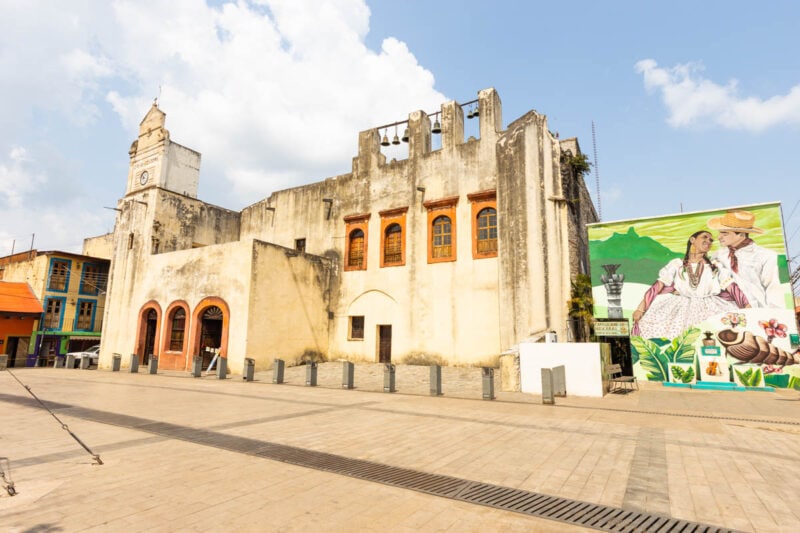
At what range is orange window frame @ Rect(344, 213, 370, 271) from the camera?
21.7 m

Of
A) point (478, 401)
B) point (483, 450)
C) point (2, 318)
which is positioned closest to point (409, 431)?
point (483, 450)

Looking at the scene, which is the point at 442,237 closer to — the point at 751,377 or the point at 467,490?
the point at 751,377

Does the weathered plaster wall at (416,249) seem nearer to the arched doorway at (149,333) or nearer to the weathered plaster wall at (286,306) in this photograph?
the weathered plaster wall at (286,306)

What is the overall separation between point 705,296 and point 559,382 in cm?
707

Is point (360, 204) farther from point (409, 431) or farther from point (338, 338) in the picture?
point (409, 431)

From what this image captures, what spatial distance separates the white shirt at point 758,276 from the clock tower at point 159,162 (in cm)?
2722

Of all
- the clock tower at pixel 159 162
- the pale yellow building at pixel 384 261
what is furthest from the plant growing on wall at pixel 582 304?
the clock tower at pixel 159 162

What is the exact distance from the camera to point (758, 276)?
14172mm

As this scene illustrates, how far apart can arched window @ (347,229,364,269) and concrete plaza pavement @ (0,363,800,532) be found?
11.8 metres

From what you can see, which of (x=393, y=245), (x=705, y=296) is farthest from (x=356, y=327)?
(x=705, y=296)

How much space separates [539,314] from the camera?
54.3 feet

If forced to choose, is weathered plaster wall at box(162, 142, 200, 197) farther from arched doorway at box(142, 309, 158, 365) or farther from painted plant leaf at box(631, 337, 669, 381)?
painted plant leaf at box(631, 337, 669, 381)

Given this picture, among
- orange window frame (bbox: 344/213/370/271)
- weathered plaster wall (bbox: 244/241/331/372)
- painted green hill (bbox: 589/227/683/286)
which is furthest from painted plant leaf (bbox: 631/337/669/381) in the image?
weathered plaster wall (bbox: 244/241/331/372)

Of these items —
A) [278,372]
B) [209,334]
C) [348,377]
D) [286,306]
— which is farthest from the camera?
[209,334]
